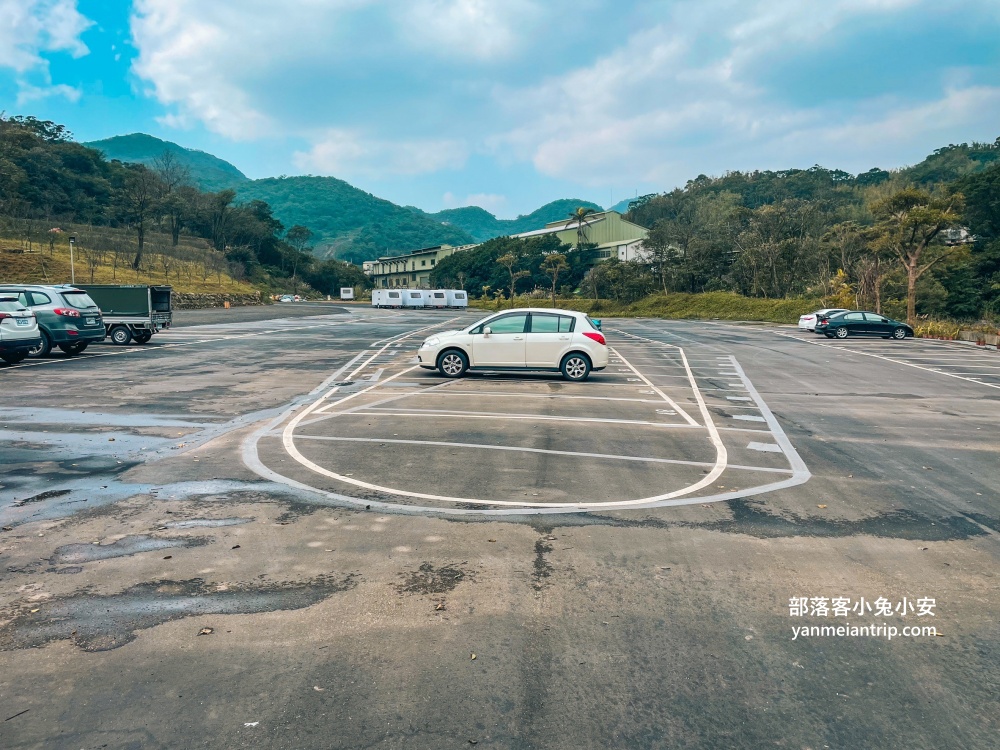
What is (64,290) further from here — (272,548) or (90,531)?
(272,548)

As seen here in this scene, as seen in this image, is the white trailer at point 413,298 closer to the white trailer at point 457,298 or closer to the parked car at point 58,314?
the white trailer at point 457,298

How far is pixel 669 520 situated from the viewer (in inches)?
233

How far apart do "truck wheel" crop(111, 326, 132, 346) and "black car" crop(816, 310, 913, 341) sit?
33216mm

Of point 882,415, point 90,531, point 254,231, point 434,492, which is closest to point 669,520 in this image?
point 434,492

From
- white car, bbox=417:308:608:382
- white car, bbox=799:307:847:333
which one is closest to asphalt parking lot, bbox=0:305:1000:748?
white car, bbox=417:308:608:382

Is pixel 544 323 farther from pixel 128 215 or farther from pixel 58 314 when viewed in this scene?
pixel 128 215

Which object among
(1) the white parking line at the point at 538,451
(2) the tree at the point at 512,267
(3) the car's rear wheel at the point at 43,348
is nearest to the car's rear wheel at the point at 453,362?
(1) the white parking line at the point at 538,451

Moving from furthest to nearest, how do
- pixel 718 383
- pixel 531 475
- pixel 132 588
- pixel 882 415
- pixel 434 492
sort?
pixel 718 383 → pixel 882 415 → pixel 531 475 → pixel 434 492 → pixel 132 588

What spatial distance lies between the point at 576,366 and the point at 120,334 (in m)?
17.5

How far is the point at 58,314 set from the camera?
60.8 ft

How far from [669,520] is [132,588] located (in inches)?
166

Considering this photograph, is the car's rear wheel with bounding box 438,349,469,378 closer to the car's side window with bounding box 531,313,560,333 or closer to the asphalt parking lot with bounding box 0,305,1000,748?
the car's side window with bounding box 531,313,560,333

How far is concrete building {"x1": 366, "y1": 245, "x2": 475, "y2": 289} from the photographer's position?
133m

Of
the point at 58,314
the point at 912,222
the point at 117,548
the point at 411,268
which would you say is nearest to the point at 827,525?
the point at 117,548
